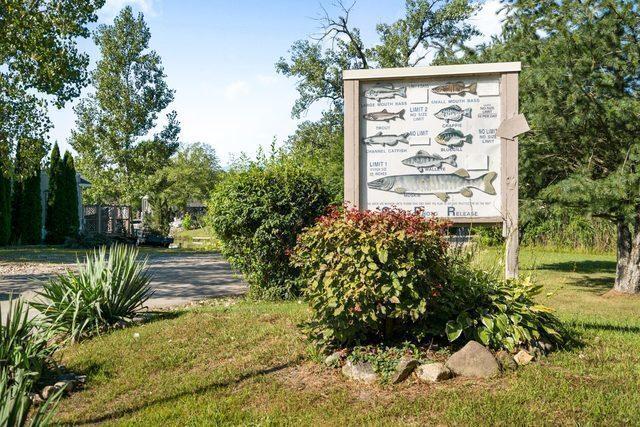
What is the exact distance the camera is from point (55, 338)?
7027 mm

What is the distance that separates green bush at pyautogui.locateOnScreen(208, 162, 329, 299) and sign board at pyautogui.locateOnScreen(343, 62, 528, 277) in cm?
296

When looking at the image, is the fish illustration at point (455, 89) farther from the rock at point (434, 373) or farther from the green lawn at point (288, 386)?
the rock at point (434, 373)

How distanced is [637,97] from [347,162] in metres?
Answer: 7.00

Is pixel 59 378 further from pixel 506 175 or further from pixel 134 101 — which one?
pixel 134 101

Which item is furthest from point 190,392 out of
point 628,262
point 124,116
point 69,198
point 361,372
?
point 124,116

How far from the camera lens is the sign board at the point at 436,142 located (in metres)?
6.33

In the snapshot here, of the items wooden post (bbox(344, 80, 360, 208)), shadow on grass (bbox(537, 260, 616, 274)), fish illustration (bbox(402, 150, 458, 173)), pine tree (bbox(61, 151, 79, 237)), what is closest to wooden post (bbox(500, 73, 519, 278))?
fish illustration (bbox(402, 150, 458, 173))

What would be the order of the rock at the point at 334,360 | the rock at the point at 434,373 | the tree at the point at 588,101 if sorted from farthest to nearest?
the tree at the point at 588,101, the rock at the point at 334,360, the rock at the point at 434,373

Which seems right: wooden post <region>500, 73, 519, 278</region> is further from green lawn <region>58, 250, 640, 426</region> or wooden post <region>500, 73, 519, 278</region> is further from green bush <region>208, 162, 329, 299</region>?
green bush <region>208, 162, 329, 299</region>

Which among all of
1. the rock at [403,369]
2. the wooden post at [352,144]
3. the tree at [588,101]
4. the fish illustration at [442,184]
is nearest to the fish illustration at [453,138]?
the fish illustration at [442,184]

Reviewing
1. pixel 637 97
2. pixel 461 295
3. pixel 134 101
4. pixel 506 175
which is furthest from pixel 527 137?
pixel 134 101

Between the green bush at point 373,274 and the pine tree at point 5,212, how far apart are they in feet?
78.7

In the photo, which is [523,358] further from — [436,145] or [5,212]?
[5,212]

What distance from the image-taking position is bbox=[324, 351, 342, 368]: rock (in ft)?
17.1
